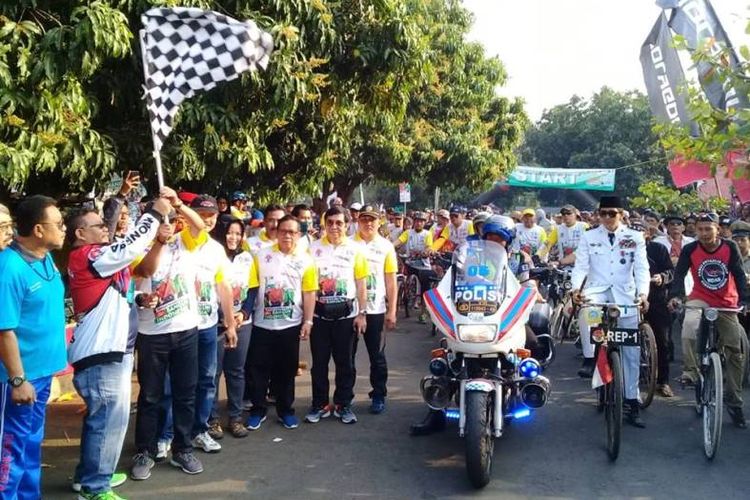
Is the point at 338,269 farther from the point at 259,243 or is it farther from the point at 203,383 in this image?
the point at 203,383

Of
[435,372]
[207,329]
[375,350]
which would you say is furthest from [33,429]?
[375,350]

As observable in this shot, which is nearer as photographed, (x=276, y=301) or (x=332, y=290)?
(x=276, y=301)

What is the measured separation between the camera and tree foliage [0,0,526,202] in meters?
4.82

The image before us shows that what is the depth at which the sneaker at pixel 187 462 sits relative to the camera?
4.76m

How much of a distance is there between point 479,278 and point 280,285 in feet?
5.74

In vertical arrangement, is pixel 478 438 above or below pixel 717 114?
below

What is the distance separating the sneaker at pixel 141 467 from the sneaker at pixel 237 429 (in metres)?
0.83

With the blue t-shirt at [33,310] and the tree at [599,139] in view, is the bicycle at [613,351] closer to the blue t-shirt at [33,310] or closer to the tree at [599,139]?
the blue t-shirt at [33,310]

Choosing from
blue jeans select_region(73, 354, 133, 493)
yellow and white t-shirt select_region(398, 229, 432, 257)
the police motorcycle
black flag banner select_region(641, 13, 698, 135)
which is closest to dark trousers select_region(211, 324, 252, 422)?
blue jeans select_region(73, 354, 133, 493)

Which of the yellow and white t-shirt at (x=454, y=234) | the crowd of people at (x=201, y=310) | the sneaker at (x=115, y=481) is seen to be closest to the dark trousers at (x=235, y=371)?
the crowd of people at (x=201, y=310)

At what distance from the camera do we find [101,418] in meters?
4.02

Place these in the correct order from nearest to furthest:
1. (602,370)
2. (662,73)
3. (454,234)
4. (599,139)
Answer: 1. (602,370)
2. (662,73)
3. (454,234)
4. (599,139)

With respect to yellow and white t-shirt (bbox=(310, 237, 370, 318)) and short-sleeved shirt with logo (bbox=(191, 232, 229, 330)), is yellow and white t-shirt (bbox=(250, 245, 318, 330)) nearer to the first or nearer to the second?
yellow and white t-shirt (bbox=(310, 237, 370, 318))

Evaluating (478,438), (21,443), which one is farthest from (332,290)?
(21,443)
